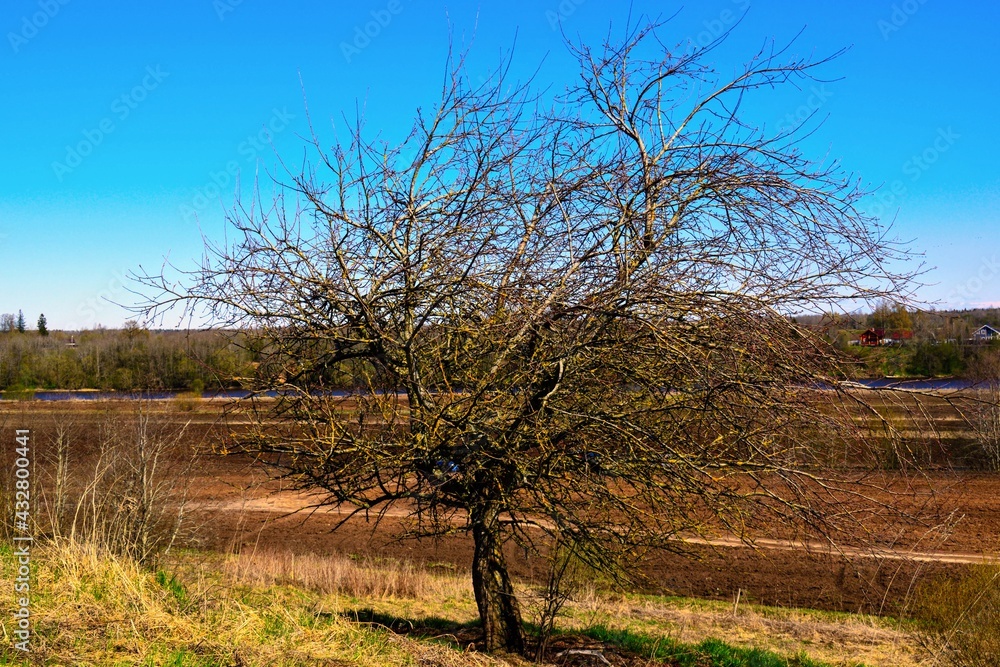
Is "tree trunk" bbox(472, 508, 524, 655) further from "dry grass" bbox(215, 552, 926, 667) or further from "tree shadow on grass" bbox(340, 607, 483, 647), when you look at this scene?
"dry grass" bbox(215, 552, 926, 667)

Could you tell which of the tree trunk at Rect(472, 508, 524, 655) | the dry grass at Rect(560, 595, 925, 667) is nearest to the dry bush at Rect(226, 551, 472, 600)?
the dry grass at Rect(560, 595, 925, 667)

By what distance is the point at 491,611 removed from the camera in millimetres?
6656

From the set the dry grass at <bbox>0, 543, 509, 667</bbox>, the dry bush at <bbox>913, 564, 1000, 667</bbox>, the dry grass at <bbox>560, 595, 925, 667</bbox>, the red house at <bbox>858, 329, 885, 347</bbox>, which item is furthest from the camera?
the dry grass at <bbox>560, 595, 925, 667</bbox>

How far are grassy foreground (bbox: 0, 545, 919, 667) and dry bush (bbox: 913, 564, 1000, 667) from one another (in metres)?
0.41

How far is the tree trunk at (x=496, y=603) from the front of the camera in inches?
254

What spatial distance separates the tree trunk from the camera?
646 centimetres

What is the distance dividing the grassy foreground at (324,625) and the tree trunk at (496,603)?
36cm

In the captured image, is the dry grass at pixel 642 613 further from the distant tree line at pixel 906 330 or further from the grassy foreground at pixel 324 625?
the distant tree line at pixel 906 330

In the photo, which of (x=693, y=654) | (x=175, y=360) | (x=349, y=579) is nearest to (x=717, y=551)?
(x=693, y=654)

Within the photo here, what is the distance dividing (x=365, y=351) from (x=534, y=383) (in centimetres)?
148

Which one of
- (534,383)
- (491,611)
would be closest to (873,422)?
(534,383)

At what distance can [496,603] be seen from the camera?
264 inches

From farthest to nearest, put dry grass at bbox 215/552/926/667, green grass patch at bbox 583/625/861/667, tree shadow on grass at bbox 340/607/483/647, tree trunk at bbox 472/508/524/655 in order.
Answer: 1. dry grass at bbox 215/552/926/667
2. tree shadow on grass at bbox 340/607/483/647
3. green grass patch at bbox 583/625/861/667
4. tree trunk at bbox 472/508/524/655

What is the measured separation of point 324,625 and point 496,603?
1.62 meters
